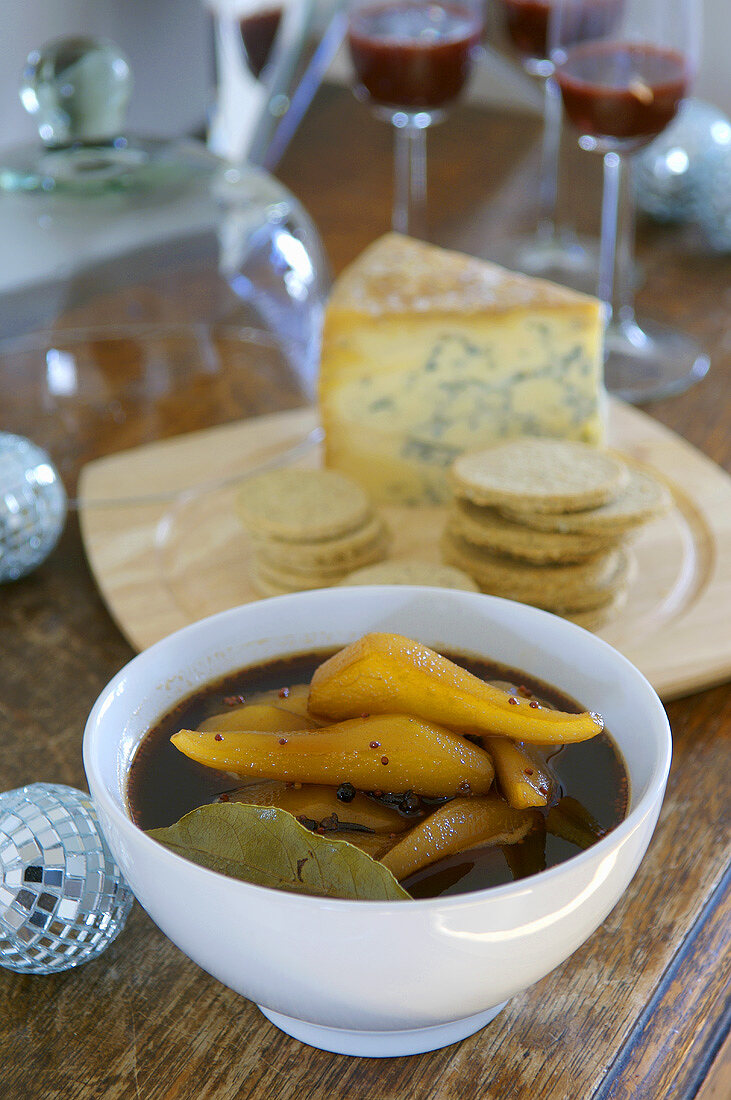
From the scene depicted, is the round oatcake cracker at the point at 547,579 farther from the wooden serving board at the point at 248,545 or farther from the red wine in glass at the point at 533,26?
the red wine in glass at the point at 533,26

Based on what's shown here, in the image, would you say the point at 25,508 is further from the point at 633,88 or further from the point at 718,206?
the point at 718,206

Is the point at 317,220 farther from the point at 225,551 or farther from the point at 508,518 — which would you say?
the point at 508,518

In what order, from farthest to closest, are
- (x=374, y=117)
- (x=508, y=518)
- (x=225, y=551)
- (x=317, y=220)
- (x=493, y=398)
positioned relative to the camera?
1. (x=374, y=117)
2. (x=317, y=220)
3. (x=493, y=398)
4. (x=225, y=551)
5. (x=508, y=518)

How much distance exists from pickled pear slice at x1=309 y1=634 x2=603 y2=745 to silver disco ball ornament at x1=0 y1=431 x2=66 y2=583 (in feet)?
1.59

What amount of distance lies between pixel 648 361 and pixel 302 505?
610 millimetres

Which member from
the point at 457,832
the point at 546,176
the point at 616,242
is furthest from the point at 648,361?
the point at 457,832

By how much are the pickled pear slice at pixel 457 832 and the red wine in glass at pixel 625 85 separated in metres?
1.02

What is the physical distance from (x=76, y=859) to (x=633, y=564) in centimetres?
60

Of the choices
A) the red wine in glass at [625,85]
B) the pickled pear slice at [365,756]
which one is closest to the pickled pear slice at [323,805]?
the pickled pear slice at [365,756]

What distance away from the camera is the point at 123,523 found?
121cm

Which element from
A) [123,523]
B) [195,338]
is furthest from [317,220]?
[123,523]

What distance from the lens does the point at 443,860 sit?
0.62 m

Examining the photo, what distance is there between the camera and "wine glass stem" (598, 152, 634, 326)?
1535 mm

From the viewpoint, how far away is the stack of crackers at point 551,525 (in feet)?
3.30
